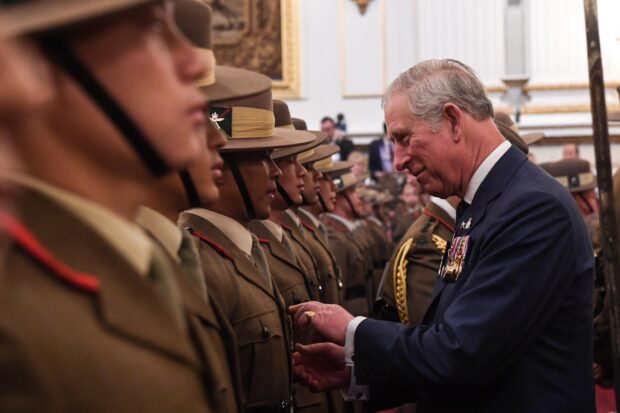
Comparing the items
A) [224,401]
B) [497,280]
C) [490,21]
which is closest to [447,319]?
[497,280]

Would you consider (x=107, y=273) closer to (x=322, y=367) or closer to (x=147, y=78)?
(x=147, y=78)

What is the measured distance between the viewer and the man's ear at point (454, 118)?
317 centimetres

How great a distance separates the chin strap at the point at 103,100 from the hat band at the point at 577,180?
19.8ft

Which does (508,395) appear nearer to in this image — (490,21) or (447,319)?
(447,319)

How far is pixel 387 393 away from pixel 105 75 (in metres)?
2.21

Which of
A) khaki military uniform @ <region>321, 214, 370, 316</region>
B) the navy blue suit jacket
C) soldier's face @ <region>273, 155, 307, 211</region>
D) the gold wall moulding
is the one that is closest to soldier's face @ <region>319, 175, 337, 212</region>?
khaki military uniform @ <region>321, 214, 370, 316</region>

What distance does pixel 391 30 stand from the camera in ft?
51.7

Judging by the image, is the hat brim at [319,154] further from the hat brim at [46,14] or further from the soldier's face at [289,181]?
the hat brim at [46,14]

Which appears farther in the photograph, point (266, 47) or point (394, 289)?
point (266, 47)

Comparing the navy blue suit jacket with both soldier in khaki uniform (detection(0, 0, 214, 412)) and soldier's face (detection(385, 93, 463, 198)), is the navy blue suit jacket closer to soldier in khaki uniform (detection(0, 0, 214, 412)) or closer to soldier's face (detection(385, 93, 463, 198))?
soldier's face (detection(385, 93, 463, 198))

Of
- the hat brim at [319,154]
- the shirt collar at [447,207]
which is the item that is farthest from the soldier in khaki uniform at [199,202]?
the hat brim at [319,154]

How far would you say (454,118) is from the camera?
3.19 metres

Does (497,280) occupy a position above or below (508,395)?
above

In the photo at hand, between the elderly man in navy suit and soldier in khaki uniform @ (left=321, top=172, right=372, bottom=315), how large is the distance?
4000 mm
